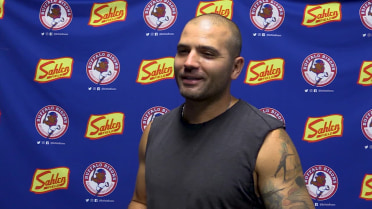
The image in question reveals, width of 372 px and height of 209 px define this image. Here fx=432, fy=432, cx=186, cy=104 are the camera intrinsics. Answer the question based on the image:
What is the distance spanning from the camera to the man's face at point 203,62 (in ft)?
3.78

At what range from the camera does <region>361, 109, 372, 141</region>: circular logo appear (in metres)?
2.26

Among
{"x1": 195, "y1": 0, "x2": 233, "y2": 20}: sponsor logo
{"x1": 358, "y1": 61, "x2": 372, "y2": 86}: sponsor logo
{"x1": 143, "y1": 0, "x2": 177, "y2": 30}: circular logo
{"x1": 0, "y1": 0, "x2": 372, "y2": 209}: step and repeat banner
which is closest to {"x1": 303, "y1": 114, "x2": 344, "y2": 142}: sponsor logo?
{"x1": 0, "y1": 0, "x2": 372, "y2": 209}: step and repeat banner

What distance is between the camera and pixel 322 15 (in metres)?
2.32

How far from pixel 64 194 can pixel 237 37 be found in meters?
1.58

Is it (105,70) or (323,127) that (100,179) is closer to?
(105,70)

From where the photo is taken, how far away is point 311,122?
2.30 metres

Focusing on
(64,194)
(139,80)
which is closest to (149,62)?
(139,80)

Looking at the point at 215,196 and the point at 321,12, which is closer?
the point at 215,196

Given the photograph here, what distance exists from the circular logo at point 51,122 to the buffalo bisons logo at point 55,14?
0.46m

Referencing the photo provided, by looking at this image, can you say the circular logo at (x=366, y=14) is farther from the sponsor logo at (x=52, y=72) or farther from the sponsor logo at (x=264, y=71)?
the sponsor logo at (x=52, y=72)

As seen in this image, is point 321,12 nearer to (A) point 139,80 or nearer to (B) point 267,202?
(A) point 139,80

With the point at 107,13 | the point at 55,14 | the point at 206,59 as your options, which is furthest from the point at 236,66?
the point at 55,14

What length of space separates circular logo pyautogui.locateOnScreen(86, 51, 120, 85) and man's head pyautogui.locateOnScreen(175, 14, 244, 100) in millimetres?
1256

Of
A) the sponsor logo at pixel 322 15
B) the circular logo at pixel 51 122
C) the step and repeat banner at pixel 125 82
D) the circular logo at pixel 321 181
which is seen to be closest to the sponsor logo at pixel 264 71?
the step and repeat banner at pixel 125 82
